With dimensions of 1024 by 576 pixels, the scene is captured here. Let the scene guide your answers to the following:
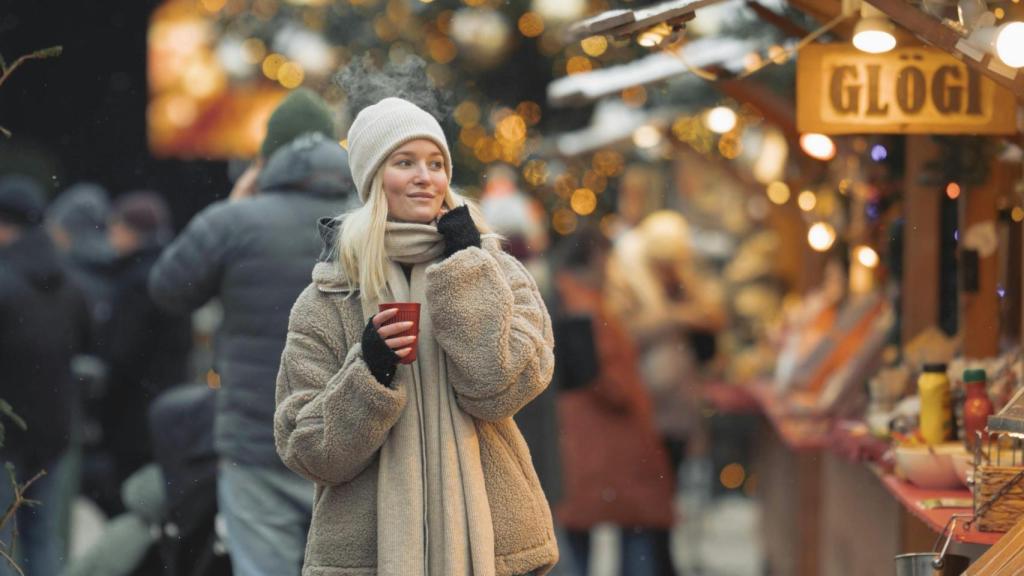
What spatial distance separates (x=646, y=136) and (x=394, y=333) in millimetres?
7600

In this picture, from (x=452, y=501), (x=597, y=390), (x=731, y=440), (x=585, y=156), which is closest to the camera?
(x=452, y=501)

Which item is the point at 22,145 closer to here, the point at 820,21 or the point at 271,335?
the point at 271,335

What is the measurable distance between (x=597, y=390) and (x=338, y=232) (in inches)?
202

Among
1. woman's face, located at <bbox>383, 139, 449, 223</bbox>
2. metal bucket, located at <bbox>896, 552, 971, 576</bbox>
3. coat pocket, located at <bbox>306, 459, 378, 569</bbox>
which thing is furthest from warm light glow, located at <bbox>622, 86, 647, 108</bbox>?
coat pocket, located at <bbox>306, 459, 378, 569</bbox>

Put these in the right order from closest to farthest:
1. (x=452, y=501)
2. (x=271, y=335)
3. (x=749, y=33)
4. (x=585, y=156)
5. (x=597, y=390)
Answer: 1. (x=452, y=501)
2. (x=271, y=335)
3. (x=749, y=33)
4. (x=597, y=390)
5. (x=585, y=156)

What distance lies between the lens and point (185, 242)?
665 cm

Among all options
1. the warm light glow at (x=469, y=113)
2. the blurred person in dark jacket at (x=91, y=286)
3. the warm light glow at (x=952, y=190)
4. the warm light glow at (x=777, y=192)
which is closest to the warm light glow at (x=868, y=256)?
the warm light glow at (x=952, y=190)

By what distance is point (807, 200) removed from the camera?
33.4ft

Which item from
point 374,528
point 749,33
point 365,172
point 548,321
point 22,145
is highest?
point 749,33

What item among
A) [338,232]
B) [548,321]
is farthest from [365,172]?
[548,321]

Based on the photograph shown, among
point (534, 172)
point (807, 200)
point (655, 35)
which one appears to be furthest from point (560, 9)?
point (655, 35)

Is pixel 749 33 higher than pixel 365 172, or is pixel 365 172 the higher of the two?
pixel 749 33

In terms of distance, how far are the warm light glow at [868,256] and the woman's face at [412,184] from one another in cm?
466

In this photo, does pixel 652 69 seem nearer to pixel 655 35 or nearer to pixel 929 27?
pixel 655 35
